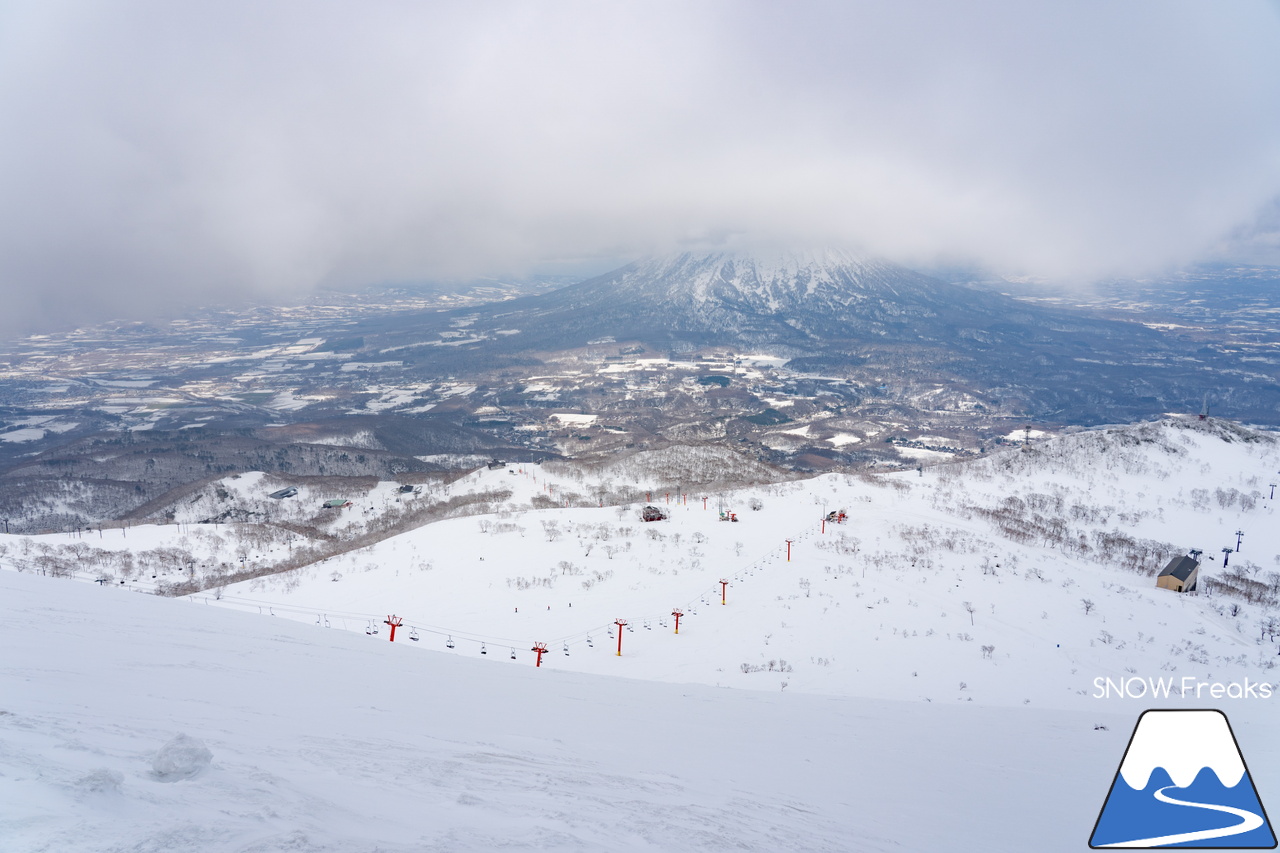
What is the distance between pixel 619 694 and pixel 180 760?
632 centimetres

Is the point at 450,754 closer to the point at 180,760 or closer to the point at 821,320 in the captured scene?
the point at 180,760

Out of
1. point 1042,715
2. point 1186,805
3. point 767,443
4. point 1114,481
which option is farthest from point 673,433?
point 1186,805

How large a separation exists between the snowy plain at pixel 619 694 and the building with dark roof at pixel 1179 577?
1127 mm

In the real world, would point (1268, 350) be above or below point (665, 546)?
above

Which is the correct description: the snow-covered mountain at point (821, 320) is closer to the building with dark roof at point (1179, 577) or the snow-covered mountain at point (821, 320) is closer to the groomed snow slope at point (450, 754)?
the building with dark roof at point (1179, 577)

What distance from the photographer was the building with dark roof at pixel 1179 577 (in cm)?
1947

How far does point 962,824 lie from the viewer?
5.64 meters

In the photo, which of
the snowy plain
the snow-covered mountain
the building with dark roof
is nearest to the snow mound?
the snowy plain

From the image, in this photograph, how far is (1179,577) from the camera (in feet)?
64.0

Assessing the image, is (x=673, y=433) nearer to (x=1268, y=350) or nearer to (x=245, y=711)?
(x=245, y=711)

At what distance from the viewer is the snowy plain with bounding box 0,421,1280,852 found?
396cm

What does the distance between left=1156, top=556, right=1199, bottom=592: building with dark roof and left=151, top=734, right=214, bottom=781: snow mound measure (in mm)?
25758

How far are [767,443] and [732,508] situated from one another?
170ft

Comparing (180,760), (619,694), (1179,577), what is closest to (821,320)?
(1179,577)
